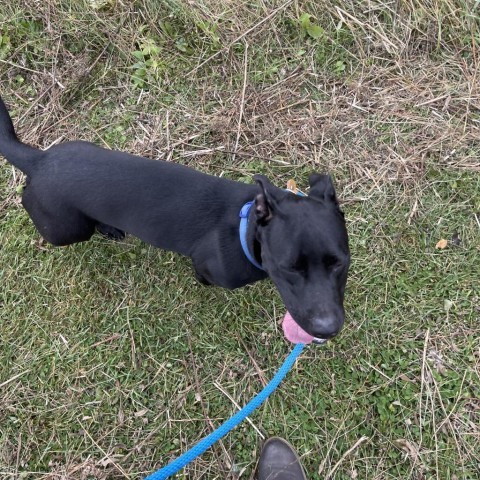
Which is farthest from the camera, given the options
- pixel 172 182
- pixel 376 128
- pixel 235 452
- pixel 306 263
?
pixel 376 128

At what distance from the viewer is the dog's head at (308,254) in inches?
99.0

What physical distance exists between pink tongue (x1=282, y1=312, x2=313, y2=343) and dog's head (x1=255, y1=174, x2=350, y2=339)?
0.55 m

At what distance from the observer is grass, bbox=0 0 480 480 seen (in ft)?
11.7

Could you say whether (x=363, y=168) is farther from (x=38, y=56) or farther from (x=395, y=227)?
(x=38, y=56)

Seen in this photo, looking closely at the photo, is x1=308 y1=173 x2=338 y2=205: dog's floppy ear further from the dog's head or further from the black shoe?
the black shoe

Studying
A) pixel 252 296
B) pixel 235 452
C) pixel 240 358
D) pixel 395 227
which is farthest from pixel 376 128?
pixel 235 452

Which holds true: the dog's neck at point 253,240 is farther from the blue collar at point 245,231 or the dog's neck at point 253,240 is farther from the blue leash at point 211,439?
the blue leash at point 211,439

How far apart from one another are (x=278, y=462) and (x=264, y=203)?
A: 1.97 m

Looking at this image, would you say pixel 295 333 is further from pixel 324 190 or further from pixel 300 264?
pixel 324 190

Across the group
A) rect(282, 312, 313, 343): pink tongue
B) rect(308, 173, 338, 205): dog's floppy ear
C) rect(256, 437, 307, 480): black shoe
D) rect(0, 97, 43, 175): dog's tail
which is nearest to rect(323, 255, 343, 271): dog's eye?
rect(308, 173, 338, 205): dog's floppy ear

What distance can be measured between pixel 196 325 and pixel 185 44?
2479 mm

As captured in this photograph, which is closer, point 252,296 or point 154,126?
point 252,296

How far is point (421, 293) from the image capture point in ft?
12.2

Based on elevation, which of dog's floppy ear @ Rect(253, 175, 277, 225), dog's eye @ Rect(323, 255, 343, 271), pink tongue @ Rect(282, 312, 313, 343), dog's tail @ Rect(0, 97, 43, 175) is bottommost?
pink tongue @ Rect(282, 312, 313, 343)
